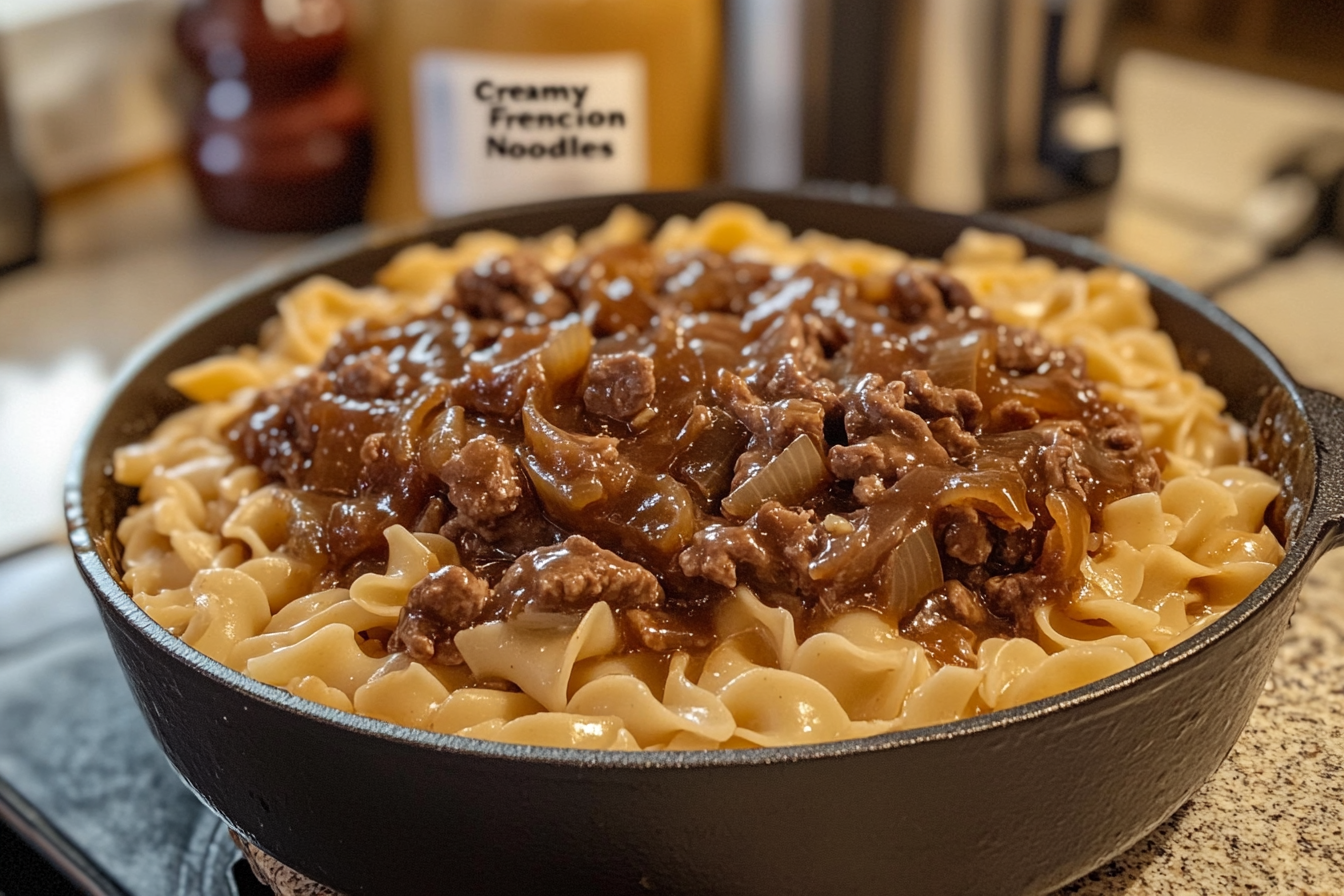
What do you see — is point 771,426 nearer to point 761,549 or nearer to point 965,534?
point 761,549

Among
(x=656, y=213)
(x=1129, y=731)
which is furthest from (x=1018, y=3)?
(x=1129, y=731)

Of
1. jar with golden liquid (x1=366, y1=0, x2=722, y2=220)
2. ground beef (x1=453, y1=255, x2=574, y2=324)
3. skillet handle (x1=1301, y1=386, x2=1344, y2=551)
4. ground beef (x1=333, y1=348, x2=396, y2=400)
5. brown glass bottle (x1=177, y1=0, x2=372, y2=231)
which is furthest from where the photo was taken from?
brown glass bottle (x1=177, y1=0, x2=372, y2=231)

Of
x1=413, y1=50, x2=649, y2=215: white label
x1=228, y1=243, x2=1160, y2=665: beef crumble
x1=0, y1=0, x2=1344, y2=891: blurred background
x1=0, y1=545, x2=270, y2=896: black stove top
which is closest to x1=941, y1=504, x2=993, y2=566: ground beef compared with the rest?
x1=228, y1=243, x2=1160, y2=665: beef crumble

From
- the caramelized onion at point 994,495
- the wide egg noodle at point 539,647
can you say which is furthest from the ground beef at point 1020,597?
the wide egg noodle at point 539,647

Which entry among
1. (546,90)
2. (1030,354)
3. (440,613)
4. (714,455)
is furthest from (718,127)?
(440,613)

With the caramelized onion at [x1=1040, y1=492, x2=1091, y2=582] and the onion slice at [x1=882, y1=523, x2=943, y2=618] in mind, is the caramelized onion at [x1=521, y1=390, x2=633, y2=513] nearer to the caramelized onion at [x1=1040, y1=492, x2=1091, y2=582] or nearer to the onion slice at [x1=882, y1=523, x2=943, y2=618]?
the onion slice at [x1=882, y1=523, x2=943, y2=618]

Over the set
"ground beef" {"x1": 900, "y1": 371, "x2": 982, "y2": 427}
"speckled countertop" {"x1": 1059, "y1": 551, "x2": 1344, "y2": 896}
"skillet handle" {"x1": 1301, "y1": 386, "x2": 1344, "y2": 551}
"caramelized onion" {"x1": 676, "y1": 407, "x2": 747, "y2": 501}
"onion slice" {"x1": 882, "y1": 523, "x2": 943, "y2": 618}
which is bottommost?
"speckled countertop" {"x1": 1059, "y1": 551, "x2": 1344, "y2": 896}
